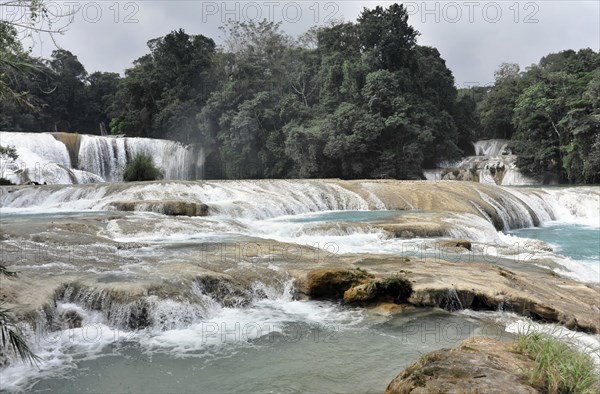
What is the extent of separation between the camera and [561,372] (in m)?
2.80

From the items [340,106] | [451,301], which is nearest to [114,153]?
[340,106]

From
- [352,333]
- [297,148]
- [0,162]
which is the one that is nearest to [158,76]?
[297,148]

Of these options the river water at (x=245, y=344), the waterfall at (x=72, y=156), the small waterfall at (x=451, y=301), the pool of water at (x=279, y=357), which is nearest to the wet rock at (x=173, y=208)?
the river water at (x=245, y=344)

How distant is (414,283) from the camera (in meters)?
6.11

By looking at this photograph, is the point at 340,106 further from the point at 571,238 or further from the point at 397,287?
the point at 397,287

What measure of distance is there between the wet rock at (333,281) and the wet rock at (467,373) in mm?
3042

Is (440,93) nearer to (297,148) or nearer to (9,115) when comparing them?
(297,148)

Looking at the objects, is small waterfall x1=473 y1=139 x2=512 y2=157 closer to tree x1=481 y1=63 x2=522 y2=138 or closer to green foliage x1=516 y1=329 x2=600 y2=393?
tree x1=481 y1=63 x2=522 y2=138

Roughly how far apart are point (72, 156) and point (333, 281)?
2170 centimetres

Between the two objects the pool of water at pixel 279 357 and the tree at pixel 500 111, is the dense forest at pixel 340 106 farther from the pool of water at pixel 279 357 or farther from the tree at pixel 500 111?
the pool of water at pixel 279 357

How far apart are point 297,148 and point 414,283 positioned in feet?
74.6

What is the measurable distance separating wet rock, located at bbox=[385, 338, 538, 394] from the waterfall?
801 inches

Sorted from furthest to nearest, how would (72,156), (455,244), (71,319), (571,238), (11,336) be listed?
(72,156) → (571,238) → (455,244) → (71,319) → (11,336)

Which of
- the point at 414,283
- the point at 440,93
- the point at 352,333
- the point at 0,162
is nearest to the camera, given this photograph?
the point at 352,333
